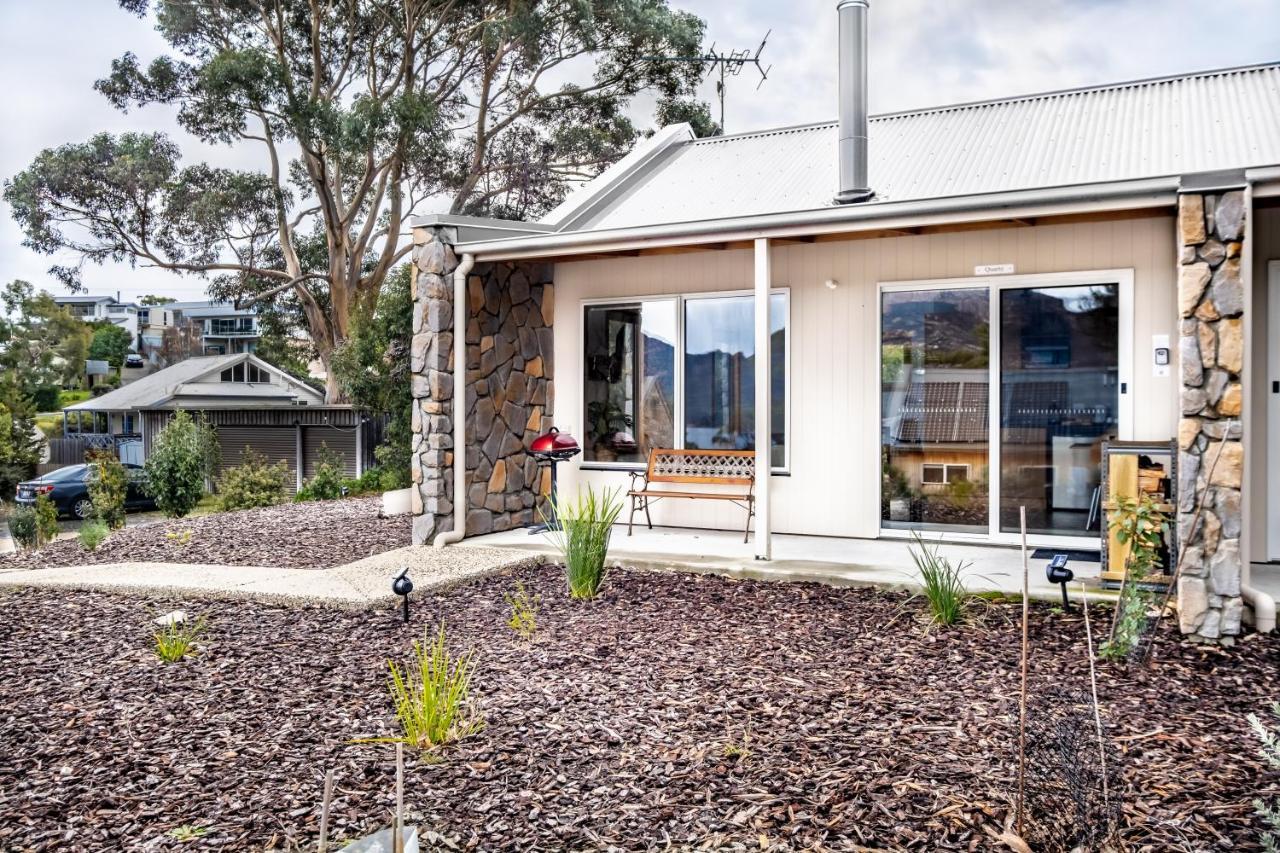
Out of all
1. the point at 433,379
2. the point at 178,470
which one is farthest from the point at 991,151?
the point at 178,470

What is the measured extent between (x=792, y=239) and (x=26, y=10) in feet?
55.8

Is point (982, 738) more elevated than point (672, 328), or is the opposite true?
point (672, 328)

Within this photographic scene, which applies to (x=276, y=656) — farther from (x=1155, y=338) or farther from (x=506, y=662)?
(x=1155, y=338)

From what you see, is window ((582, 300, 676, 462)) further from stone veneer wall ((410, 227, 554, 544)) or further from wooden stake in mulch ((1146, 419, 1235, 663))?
wooden stake in mulch ((1146, 419, 1235, 663))

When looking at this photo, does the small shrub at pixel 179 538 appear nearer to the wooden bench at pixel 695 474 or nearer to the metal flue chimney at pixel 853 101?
the wooden bench at pixel 695 474

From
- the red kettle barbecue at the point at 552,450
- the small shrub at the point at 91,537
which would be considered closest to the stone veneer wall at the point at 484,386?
the red kettle barbecue at the point at 552,450

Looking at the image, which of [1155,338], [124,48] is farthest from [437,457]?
[124,48]

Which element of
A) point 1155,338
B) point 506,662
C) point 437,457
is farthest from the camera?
point 437,457

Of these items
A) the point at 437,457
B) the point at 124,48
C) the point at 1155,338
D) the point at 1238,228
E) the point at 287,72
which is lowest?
the point at 437,457

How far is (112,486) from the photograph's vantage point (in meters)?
12.6

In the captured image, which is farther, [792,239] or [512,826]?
[792,239]

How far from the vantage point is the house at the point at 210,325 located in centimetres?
5734

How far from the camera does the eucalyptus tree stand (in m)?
18.5

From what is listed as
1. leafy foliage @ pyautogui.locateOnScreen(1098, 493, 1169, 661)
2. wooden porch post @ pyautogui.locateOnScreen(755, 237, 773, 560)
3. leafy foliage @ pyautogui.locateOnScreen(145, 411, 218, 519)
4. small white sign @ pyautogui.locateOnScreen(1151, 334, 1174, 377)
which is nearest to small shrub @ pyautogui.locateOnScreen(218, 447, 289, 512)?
leafy foliage @ pyautogui.locateOnScreen(145, 411, 218, 519)
